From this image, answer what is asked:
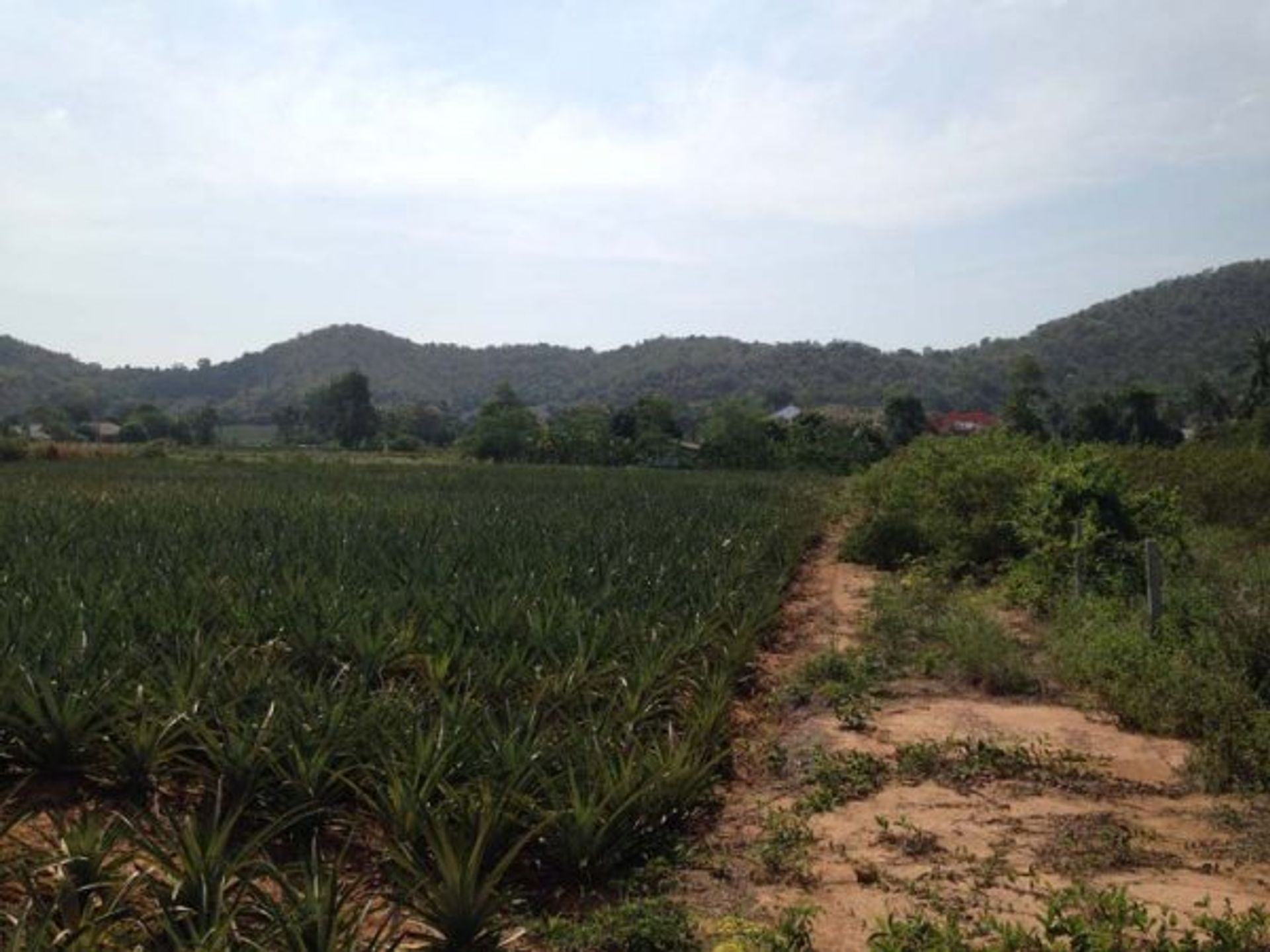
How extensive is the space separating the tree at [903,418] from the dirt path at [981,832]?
57547 mm

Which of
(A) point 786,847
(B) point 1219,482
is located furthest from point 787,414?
(A) point 786,847

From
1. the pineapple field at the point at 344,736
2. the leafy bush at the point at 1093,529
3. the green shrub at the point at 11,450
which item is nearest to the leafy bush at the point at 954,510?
the leafy bush at the point at 1093,529

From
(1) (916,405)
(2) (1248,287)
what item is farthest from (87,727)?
(2) (1248,287)

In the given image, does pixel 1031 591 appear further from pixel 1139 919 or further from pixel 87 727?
pixel 87 727

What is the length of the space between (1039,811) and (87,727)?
17.2ft

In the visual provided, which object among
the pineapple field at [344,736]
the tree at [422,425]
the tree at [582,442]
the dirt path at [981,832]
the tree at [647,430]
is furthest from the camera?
the tree at [422,425]

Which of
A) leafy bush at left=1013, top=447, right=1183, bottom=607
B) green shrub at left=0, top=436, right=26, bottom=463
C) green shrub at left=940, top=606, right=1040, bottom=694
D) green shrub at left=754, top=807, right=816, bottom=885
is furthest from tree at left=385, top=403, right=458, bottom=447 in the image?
green shrub at left=754, top=807, right=816, bottom=885

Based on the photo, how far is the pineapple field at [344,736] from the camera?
13.4 feet

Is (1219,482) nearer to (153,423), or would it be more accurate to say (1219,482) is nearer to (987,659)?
(987,659)

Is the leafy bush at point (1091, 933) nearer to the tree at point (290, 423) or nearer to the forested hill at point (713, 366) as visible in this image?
the forested hill at point (713, 366)

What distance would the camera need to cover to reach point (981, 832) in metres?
5.62

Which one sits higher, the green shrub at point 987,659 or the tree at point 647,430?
the tree at point 647,430

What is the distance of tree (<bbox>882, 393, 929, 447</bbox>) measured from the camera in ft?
211

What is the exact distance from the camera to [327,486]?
28.5 metres
